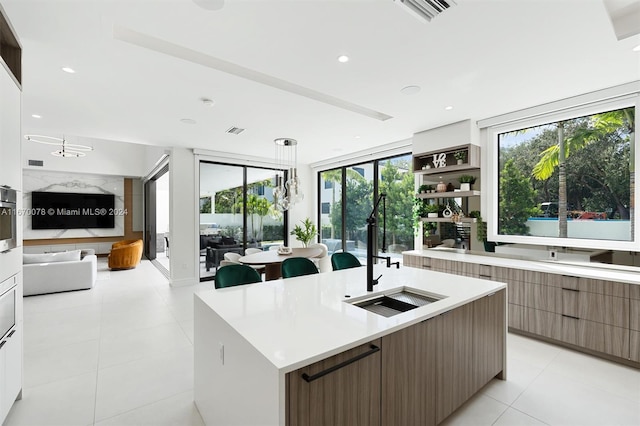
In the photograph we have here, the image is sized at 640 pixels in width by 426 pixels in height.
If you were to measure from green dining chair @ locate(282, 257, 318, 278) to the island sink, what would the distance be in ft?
3.21

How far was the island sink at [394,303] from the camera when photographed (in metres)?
1.99

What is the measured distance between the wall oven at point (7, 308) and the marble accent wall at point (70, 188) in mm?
8545

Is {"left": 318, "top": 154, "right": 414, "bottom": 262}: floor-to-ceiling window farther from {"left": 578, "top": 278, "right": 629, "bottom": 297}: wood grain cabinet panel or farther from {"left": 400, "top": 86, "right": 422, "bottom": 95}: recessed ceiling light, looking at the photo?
{"left": 578, "top": 278, "right": 629, "bottom": 297}: wood grain cabinet panel

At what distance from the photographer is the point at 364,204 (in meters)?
6.41

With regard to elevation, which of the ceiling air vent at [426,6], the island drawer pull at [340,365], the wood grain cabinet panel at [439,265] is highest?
the ceiling air vent at [426,6]

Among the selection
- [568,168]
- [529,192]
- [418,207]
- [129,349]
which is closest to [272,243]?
[418,207]

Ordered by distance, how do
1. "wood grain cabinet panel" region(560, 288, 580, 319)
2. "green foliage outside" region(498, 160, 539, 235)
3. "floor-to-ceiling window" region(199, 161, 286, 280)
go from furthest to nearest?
"floor-to-ceiling window" region(199, 161, 286, 280)
"green foliage outside" region(498, 160, 539, 235)
"wood grain cabinet panel" region(560, 288, 580, 319)

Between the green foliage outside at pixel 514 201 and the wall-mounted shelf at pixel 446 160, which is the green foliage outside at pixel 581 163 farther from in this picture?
the wall-mounted shelf at pixel 446 160

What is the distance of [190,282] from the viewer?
591 cm

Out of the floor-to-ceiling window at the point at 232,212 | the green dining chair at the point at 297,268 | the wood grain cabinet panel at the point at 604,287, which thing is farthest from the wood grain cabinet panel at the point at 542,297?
the floor-to-ceiling window at the point at 232,212

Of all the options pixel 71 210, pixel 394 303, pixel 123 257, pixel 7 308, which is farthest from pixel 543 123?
pixel 71 210

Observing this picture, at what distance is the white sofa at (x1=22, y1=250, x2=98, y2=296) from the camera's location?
498cm

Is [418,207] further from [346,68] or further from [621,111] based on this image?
[346,68]

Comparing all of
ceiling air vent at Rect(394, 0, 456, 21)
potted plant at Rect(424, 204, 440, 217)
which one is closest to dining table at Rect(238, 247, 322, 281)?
potted plant at Rect(424, 204, 440, 217)
